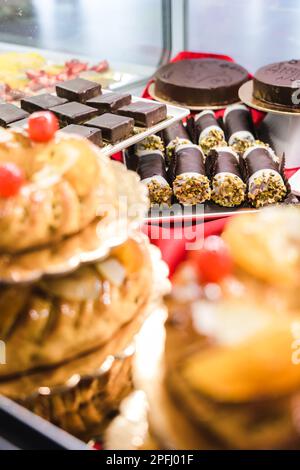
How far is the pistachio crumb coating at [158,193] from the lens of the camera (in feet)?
6.21

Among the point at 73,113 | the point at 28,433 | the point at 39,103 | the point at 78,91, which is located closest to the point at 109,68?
the point at 78,91

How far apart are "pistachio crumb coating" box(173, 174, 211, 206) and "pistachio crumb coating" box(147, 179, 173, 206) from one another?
0.04 metres

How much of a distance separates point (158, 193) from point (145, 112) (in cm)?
35

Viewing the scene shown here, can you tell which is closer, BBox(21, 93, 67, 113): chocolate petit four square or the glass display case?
BBox(21, 93, 67, 113): chocolate petit four square

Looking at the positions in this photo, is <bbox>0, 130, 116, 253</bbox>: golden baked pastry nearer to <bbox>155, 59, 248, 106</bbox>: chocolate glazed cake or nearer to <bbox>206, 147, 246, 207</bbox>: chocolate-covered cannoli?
<bbox>206, 147, 246, 207</bbox>: chocolate-covered cannoli

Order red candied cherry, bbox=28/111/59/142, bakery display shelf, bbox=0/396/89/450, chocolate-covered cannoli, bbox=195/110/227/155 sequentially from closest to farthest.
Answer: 1. bakery display shelf, bbox=0/396/89/450
2. red candied cherry, bbox=28/111/59/142
3. chocolate-covered cannoli, bbox=195/110/227/155

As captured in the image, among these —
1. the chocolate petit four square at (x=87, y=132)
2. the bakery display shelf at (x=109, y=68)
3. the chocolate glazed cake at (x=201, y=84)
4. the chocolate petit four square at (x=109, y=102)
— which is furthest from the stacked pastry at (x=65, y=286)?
the bakery display shelf at (x=109, y=68)

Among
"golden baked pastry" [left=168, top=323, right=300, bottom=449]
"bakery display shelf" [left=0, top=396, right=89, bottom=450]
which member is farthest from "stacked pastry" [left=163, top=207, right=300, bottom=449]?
"bakery display shelf" [left=0, top=396, right=89, bottom=450]

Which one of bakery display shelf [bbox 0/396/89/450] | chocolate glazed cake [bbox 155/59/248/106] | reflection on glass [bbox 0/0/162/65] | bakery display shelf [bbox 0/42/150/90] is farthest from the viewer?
reflection on glass [bbox 0/0/162/65]

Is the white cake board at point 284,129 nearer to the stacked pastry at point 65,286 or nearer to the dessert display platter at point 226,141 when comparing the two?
the dessert display platter at point 226,141

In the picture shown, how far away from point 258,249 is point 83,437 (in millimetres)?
343

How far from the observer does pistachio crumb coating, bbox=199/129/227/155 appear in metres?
2.31

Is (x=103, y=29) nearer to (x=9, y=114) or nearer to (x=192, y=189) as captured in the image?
(x=9, y=114)
